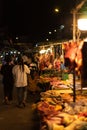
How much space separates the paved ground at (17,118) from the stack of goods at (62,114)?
109 centimetres

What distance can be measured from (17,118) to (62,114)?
398 cm

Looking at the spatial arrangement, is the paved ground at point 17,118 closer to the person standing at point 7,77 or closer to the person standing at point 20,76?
the person standing at point 20,76

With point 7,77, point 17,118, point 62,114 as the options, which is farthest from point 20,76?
point 62,114

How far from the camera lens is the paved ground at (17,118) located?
10016mm

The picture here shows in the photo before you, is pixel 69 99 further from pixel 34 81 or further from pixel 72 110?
pixel 34 81

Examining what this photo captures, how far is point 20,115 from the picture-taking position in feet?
38.1

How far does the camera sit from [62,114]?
747cm

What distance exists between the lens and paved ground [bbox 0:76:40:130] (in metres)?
10.0

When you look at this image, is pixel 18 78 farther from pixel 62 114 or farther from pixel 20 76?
pixel 62 114

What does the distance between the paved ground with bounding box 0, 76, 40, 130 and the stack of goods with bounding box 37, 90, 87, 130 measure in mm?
1095

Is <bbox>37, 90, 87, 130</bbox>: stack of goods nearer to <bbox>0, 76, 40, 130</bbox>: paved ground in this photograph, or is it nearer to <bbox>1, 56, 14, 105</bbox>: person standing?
<bbox>0, 76, 40, 130</bbox>: paved ground

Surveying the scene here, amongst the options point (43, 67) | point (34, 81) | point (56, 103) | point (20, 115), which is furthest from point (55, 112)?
point (43, 67)

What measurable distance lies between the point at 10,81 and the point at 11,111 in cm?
228

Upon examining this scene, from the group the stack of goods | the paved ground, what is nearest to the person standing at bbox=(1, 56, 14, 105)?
the paved ground
